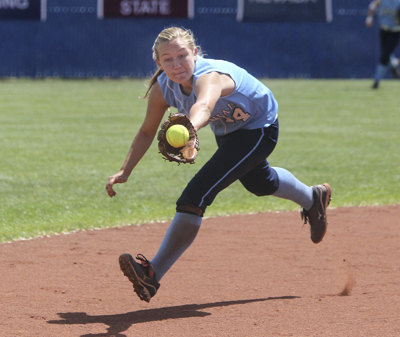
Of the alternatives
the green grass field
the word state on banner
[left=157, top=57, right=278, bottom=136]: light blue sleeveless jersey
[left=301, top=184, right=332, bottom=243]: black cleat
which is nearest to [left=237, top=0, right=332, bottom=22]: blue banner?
the word state on banner

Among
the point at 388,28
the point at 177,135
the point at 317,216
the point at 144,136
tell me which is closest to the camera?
the point at 177,135

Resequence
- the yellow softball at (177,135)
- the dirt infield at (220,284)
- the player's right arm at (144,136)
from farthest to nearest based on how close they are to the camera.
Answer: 1. the player's right arm at (144,136)
2. the dirt infield at (220,284)
3. the yellow softball at (177,135)

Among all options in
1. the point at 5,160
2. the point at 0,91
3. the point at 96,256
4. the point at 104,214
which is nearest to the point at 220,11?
the point at 0,91

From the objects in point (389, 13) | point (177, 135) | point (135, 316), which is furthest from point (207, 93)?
point (389, 13)

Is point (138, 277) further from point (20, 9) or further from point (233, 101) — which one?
point (20, 9)

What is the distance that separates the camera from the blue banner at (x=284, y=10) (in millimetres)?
21562

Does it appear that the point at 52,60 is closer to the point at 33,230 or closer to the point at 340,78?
the point at 340,78

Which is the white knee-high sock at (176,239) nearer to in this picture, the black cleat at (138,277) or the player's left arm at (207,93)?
the black cleat at (138,277)

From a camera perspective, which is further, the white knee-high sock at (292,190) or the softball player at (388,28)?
the softball player at (388,28)

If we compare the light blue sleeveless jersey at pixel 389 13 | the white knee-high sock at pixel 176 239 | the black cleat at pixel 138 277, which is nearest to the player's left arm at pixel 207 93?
the white knee-high sock at pixel 176 239

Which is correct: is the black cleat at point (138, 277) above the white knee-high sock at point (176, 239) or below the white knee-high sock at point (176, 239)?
below

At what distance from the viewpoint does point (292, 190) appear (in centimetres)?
480

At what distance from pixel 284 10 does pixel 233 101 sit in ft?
60.7

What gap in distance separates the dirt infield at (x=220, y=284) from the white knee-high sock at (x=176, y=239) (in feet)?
0.94
